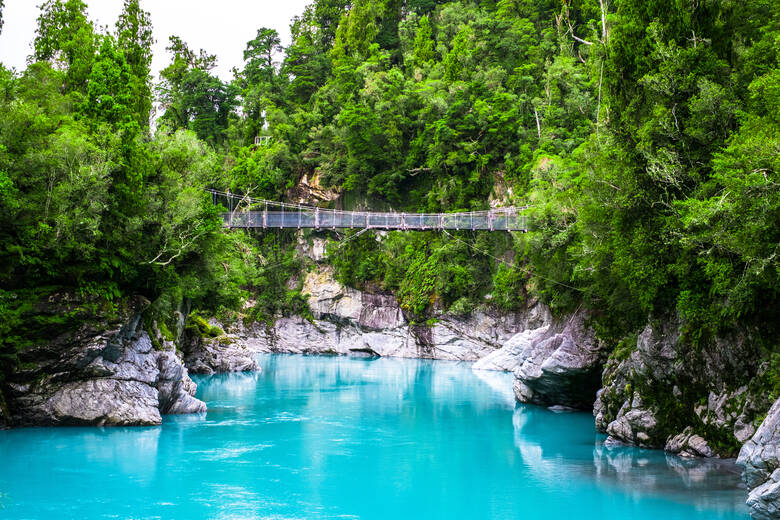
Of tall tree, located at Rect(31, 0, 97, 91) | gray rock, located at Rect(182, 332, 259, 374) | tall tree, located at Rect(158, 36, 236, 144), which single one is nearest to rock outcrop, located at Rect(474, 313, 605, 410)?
gray rock, located at Rect(182, 332, 259, 374)

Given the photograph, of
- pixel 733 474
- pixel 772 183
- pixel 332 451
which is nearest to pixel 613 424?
pixel 733 474

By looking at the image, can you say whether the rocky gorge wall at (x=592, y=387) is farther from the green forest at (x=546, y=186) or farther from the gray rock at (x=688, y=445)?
the green forest at (x=546, y=186)

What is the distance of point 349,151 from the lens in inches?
1484

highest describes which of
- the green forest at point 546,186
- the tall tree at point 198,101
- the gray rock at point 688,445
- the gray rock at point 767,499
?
the tall tree at point 198,101

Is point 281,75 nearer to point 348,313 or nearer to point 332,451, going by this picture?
point 348,313

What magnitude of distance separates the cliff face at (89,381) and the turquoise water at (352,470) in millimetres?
362

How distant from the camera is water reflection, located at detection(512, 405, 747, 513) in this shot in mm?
10023

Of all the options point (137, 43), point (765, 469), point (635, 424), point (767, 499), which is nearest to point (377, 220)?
point (137, 43)

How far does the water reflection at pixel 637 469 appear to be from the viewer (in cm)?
1002

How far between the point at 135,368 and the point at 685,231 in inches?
428

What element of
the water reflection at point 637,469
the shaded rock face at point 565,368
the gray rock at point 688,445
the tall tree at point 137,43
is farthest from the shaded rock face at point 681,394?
the tall tree at point 137,43

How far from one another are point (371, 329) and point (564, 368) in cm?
1963

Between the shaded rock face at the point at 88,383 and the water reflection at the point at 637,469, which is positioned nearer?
the water reflection at the point at 637,469

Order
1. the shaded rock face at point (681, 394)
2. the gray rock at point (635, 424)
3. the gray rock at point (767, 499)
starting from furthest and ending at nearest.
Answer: the gray rock at point (635, 424), the shaded rock face at point (681, 394), the gray rock at point (767, 499)
